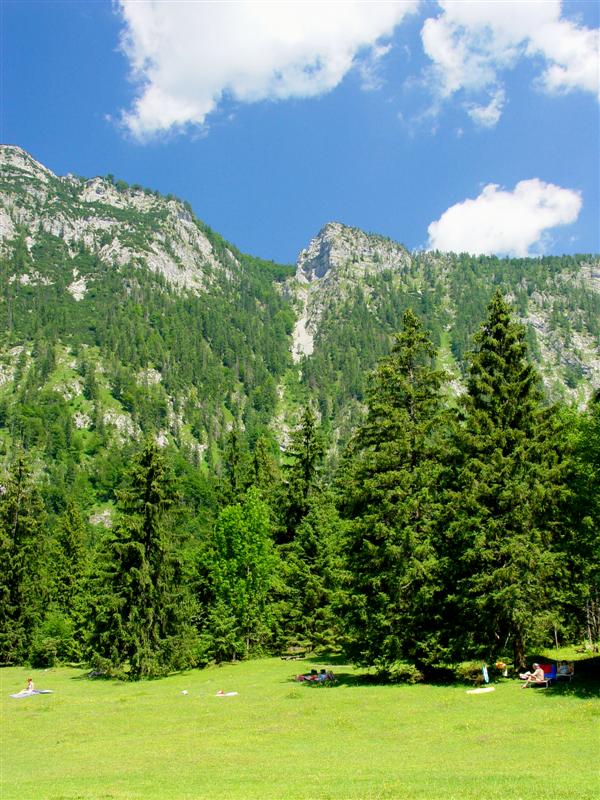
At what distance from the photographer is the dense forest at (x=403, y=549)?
2702 cm

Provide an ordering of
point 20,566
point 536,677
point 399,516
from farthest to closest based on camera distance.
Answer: point 20,566
point 399,516
point 536,677

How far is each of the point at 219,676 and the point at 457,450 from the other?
21.3 metres

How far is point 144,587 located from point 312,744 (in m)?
22.4

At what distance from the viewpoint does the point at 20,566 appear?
52000mm

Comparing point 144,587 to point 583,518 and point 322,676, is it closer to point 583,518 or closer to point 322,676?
point 322,676

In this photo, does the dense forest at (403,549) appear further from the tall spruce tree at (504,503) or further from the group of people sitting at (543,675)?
the group of people sitting at (543,675)

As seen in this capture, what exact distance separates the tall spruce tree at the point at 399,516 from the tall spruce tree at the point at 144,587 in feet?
45.3

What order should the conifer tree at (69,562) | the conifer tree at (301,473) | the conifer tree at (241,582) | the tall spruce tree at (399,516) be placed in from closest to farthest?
the tall spruce tree at (399,516) < the conifer tree at (241,582) < the conifer tree at (301,473) < the conifer tree at (69,562)

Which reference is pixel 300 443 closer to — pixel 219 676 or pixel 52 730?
pixel 219 676

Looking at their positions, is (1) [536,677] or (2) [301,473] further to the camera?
(2) [301,473]

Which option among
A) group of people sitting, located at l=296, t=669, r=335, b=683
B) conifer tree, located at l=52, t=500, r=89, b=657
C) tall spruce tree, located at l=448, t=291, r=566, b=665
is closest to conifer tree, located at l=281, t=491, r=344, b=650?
group of people sitting, located at l=296, t=669, r=335, b=683

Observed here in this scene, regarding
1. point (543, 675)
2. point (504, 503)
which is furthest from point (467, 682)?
point (504, 503)

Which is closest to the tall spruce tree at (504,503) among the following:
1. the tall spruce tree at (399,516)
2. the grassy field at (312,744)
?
the tall spruce tree at (399,516)

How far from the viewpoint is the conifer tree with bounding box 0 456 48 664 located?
5059 cm
